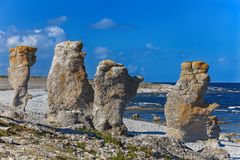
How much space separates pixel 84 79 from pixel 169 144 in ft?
40.4

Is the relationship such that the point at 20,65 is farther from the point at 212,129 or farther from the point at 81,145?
the point at 81,145

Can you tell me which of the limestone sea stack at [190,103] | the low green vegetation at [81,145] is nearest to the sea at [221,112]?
the limestone sea stack at [190,103]

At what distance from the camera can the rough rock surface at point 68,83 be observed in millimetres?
31094

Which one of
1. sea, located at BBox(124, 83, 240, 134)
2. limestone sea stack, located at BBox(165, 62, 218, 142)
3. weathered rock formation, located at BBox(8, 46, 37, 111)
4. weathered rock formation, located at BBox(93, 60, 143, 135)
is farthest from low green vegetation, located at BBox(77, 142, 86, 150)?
sea, located at BBox(124, 83, 240, 134)

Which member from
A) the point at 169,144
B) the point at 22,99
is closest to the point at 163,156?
the point at 169,144

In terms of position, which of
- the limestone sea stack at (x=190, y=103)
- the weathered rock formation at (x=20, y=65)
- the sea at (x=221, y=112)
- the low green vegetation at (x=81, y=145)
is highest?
the weathered rock formation at (x=20, y=65)

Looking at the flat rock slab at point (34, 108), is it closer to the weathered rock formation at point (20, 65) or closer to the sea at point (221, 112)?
the weathered rock formation at point (20, 65)

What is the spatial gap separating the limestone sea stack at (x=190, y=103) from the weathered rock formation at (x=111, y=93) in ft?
7.98

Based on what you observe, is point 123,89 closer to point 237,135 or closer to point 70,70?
point 70,70

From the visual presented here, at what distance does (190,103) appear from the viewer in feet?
96.0

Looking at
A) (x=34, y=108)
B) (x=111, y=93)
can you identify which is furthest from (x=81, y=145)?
(x=34, y=108)

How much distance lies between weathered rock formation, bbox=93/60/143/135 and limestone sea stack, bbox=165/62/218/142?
95.7 inches

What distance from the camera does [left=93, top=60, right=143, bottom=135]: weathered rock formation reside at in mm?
29266

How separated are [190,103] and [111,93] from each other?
14.9ft
